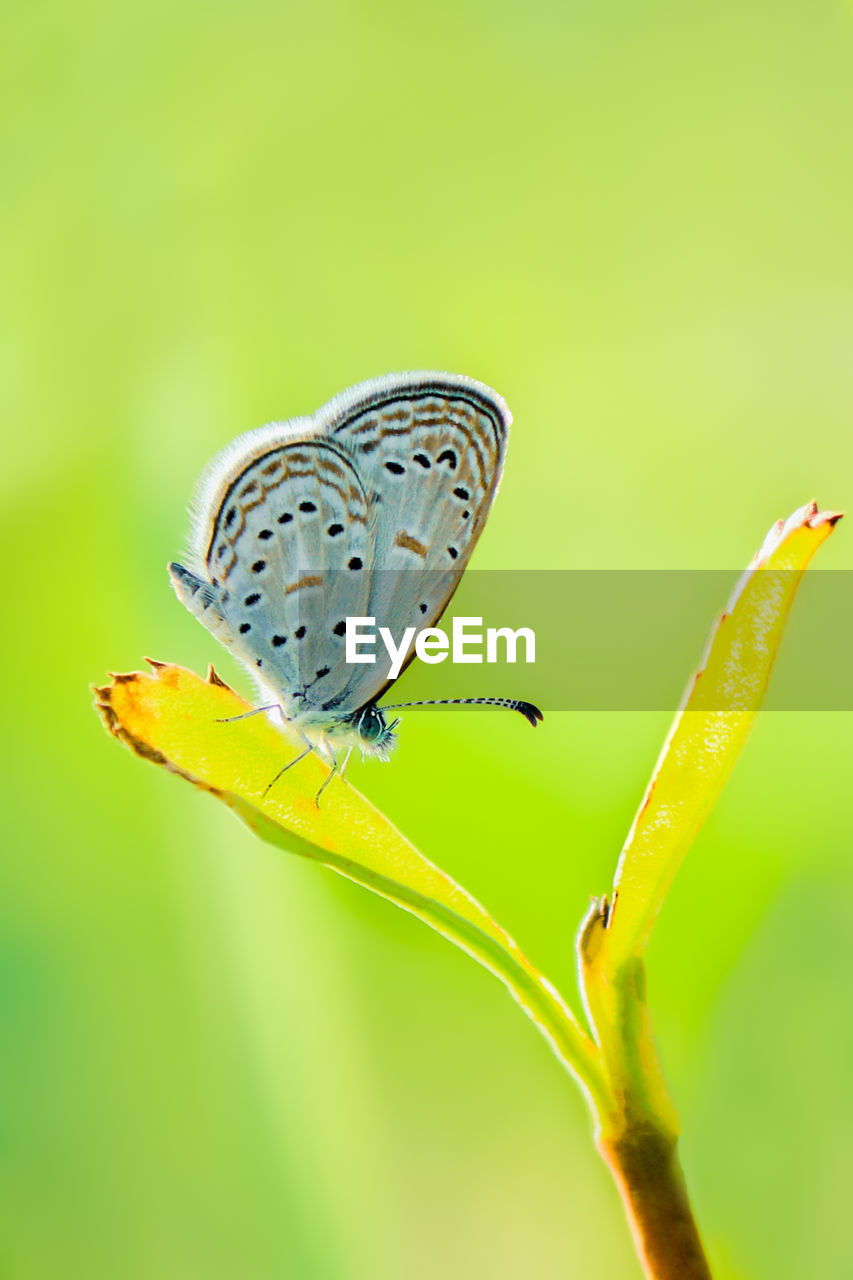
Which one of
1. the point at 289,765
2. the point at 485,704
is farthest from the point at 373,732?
the point at 289,765

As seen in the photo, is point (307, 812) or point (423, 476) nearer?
point (307, 812)

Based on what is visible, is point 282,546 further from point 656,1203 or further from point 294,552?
point 656,1203

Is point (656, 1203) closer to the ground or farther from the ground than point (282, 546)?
closer to the ground

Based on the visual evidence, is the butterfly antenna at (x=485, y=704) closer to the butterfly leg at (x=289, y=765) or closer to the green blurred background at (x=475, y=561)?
the green blurred background at (x=475, y=561)

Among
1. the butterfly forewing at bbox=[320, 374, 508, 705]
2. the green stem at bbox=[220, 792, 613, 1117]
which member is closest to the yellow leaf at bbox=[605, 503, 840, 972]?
the green stem at bbox=[220, 792, 613, 1117]

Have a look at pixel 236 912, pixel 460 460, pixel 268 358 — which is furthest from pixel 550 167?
pixel 236 912

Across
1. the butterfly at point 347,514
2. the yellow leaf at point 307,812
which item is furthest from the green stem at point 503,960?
the butterfly at point 347,514

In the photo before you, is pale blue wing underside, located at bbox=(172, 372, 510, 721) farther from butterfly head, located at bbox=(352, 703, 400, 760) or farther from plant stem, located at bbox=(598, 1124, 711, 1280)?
plant stem, located at bbox=(598, 1124, 711, 1280)
